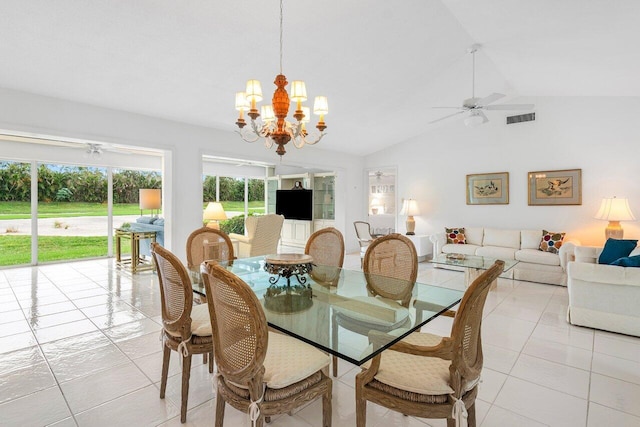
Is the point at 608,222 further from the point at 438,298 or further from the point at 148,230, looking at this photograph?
the point at 148,230

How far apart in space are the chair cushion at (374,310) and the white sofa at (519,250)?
4.11m

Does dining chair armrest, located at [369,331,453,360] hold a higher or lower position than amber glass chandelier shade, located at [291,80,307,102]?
lower

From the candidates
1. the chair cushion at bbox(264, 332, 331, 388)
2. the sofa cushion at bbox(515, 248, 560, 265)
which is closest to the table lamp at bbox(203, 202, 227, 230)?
the chair cushion at bbox(264, 332, 331, 388)

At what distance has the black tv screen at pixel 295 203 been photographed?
8242 mm

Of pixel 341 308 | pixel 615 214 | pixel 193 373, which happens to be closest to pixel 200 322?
pixel 193 373

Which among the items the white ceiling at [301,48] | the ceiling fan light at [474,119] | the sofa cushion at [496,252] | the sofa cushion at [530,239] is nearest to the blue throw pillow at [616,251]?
the sofa cushion at [496,252]

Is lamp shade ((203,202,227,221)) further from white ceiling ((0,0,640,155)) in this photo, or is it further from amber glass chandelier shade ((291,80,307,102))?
amber glass chandelier shade ((291,80,307,102))

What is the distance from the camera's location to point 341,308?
183 centimetres

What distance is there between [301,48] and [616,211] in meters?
5.07

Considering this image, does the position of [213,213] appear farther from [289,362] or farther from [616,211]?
[616,211]

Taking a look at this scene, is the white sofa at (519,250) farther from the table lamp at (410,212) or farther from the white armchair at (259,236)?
the white armchair at (259,236)

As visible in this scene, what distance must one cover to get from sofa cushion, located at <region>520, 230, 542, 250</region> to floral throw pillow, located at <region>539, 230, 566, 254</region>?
86mm

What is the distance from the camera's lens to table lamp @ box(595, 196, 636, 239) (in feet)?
15.2

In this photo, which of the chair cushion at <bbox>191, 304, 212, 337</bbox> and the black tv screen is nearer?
the chair cushion at <bbox>191, 304, 212, 337</bbox>
